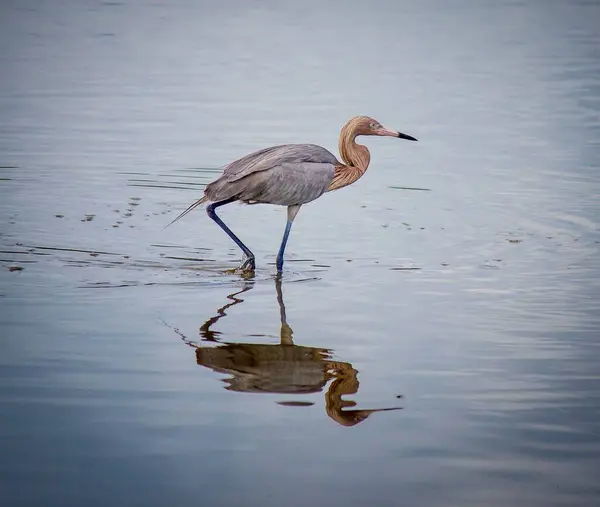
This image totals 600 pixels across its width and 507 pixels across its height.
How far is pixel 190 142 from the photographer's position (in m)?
17.1

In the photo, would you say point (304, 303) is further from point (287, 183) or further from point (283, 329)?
point (287, 183)

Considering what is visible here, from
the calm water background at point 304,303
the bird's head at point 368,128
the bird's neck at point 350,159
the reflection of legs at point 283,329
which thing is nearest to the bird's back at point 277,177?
the bird's neck at point 350,159

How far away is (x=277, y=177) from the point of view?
10.9 m

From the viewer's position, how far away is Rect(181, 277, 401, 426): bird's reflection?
7258 mm

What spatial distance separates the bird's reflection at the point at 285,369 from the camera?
726 centimetres

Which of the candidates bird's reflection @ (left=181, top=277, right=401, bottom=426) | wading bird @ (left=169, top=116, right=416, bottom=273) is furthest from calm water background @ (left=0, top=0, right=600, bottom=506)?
wading bird @ (left=169, top=116, right=416, bottom=273)

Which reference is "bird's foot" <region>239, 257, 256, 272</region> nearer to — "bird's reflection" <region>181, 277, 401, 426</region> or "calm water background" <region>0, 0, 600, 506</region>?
"calm water background" <region>0, 0, 600, 506</region>

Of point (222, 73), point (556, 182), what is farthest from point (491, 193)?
point (222, 73)

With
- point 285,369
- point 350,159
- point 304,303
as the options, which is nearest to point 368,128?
point 350,159

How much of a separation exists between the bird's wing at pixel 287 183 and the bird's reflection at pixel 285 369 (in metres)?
2.48

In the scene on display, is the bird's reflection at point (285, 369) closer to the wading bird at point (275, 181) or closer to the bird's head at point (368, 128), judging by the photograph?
the wading bird at point (275, 181)

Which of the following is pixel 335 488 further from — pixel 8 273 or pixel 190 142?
pixel 190 142

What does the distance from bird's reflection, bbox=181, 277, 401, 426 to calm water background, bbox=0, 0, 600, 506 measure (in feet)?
0.07

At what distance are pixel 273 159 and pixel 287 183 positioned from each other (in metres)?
0.25
